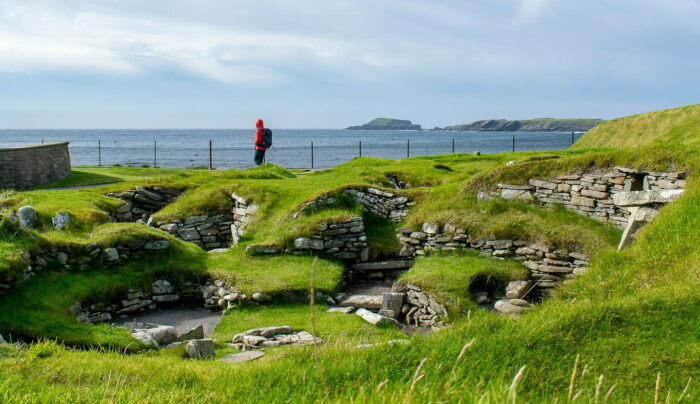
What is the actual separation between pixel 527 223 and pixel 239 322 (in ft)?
23.9

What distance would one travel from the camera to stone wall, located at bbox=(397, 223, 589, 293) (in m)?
12.6

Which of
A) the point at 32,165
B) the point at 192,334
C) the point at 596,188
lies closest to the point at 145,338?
the point at 192,334

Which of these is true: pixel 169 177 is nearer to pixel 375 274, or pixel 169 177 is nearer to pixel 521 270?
pixel 375 274

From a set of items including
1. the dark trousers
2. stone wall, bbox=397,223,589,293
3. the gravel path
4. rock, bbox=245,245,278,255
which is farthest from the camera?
the dark trousers

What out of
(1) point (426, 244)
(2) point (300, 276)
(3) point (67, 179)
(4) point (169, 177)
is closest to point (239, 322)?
(2) point (300, 276)

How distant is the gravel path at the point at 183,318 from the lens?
11.6 m

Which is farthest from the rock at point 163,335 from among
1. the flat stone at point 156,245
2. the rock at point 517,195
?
the rock at point 517,195

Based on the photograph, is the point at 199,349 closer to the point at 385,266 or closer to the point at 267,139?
the point at 385,266

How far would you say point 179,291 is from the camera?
510 inches

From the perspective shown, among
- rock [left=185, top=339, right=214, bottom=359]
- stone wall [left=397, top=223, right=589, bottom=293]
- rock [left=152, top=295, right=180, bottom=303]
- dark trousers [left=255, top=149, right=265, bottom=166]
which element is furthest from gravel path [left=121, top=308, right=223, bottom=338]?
dark trousers [left=255, top=149, right=265, bottom=166]

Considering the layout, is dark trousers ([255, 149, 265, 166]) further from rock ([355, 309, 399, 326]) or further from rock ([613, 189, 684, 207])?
rock ([613, 189, 684, 207])

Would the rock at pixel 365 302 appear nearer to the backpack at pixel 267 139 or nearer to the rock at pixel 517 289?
the rock at pixel 517 289

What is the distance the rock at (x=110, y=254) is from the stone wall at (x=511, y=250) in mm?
6947

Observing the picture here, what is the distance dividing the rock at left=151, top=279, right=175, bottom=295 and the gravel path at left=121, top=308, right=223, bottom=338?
17.4 inches
